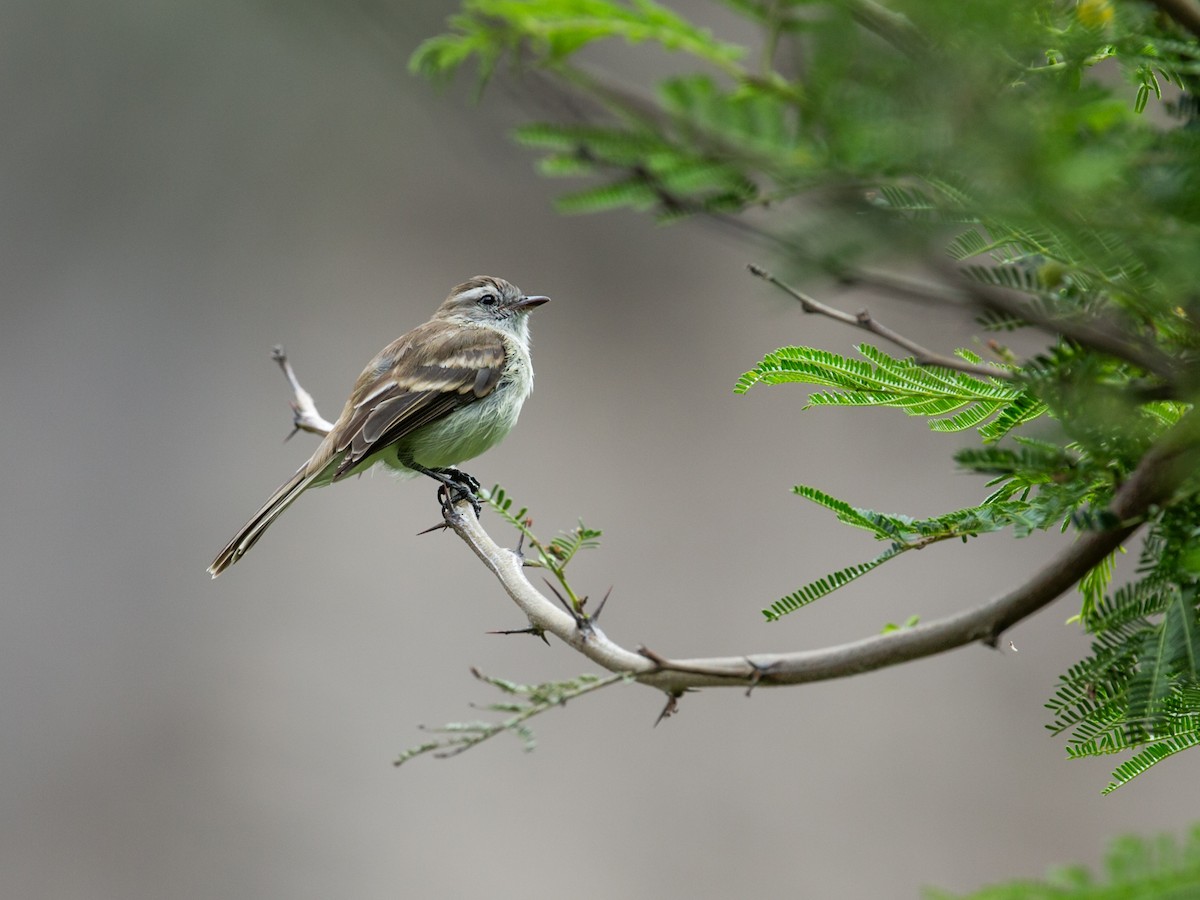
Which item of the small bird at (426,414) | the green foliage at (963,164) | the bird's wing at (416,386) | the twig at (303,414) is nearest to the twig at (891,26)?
the green foliage at (963,164)

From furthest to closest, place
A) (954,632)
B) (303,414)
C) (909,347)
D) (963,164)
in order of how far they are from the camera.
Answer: (303,414)
(909,347)
(954,632)
(963,164)

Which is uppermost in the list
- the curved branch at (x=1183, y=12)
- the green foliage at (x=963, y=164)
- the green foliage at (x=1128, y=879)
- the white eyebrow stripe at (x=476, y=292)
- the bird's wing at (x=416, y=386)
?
the white eyebrow stripe at (x=476, y=292)

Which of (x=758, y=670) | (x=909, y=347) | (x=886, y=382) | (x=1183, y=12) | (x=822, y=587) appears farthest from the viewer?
(x=886, y=382)

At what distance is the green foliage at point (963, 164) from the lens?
1293 mm

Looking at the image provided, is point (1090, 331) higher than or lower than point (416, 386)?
lower

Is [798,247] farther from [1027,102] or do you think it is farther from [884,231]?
[1027,102]

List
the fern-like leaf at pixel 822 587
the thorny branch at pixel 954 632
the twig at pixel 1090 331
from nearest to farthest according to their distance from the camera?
the twig at pixel 1090 331 → the thorny branch at pixel 954 632 → the fern-like leaf at pixel 822 587

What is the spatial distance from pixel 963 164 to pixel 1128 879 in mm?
849

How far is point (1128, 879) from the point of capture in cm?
130

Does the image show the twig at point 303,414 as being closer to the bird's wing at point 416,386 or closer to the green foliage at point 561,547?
the bird's wing at point 416,386

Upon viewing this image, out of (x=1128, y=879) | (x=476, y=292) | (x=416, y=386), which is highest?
(x=476, y=292)

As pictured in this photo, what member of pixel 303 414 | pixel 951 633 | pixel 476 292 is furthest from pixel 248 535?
pixel 951 633

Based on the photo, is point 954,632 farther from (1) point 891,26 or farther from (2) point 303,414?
(2) point 303,414

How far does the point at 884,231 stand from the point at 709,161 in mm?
255
